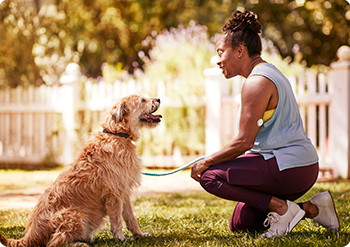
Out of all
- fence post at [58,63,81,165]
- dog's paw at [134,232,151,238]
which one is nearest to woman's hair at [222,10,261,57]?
dog's paw at [134,232,151,238]

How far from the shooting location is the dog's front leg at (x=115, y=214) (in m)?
3.59

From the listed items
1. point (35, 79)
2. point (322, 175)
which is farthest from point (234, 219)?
point (35, 79)

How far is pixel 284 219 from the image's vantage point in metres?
3.52

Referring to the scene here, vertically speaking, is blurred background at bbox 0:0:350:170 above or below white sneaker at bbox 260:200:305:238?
above

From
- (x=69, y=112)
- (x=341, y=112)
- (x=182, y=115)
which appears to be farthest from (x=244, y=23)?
(x=69, y=112)

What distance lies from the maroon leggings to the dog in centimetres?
77

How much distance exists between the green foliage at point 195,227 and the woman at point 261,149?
247mm

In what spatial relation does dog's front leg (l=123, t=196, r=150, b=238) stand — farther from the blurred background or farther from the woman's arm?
the blurred background

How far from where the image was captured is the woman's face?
3.68 metres

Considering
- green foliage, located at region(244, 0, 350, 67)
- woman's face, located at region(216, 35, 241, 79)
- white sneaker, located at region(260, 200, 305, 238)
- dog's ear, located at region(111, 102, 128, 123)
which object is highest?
green foliage, located at region(244, 0, 350, 67)

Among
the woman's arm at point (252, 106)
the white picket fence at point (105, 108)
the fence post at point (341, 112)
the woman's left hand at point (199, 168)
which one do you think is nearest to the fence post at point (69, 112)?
the white picket fence at point (105, 108)

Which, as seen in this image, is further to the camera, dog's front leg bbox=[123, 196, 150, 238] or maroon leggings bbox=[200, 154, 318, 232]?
dog's front leg bbox=[123, 196, 150, 238]

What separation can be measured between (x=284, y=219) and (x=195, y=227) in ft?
3.32

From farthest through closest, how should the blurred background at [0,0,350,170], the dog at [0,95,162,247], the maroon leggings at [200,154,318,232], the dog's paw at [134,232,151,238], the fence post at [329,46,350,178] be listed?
the blurred background at [0,0,350,170], the fence post at [329,46,350,178], the dog's paw at [134,232,151,238], the maroon leggings at [200,154,318,232], the dog at [0,95,162,247]
